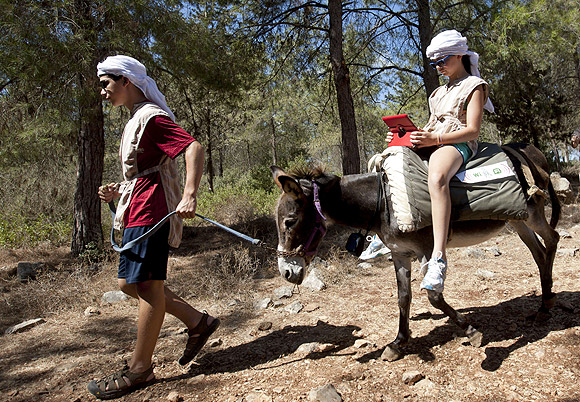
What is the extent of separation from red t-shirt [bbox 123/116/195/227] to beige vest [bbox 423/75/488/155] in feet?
5.70

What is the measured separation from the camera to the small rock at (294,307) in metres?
3.92

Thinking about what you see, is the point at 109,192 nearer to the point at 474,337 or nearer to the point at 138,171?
the point at 138,171

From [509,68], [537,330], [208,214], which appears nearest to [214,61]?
[208,214]

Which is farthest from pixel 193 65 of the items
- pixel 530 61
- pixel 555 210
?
pixel 530 61

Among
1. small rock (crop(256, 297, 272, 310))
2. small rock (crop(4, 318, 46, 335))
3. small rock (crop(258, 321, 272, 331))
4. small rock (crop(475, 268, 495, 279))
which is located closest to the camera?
small rock (crop(258, 321, 272, 331))

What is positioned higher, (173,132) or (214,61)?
(214,61)

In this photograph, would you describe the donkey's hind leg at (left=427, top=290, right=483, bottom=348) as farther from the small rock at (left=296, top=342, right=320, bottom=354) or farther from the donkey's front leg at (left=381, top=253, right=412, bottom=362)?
the small rock at (left=296, top=342, right=320, bottom=354)

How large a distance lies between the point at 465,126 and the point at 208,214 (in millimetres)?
8014

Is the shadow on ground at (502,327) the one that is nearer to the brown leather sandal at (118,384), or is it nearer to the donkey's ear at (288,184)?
the donkey's ear at (288,184)

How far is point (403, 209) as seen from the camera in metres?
2.64

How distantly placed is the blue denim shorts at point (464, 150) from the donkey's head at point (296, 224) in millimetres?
1024

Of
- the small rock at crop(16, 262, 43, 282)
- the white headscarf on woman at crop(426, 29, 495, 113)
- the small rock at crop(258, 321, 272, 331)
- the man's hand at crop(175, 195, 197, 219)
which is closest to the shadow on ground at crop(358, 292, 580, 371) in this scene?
the small rock at crop(258, 321, 272, 331)

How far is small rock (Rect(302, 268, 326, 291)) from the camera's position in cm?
459

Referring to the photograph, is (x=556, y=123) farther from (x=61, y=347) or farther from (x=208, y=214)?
(x=61, y=347)
